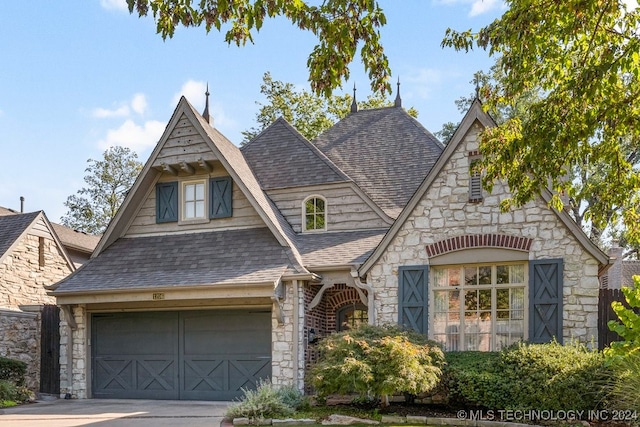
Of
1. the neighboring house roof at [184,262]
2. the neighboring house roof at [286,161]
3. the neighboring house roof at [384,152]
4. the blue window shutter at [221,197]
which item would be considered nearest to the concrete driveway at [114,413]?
the neighboring house roof at [184,262]

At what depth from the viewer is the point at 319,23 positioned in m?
6.45

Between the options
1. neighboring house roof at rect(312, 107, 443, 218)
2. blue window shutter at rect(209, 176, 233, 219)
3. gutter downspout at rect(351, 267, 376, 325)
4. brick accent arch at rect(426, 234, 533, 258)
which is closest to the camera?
brick accent arch at rect(426, 234, 533, 258)

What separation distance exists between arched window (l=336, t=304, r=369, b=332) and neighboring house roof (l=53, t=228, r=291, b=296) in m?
2.08

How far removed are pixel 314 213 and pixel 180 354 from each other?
182 inches

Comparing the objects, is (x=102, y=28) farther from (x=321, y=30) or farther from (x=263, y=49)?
(x=321, y=30)

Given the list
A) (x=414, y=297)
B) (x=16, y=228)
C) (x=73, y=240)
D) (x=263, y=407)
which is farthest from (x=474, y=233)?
(x=73, y=240)

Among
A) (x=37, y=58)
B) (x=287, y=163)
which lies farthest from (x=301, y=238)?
(x=37, y=58)

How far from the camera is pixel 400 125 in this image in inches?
733

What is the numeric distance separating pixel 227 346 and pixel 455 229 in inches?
225

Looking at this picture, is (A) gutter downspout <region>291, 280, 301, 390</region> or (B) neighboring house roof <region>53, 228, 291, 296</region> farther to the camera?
(B) neighboring house roof <region>53, 228, 291, 296</region>

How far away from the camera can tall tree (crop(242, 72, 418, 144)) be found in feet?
96.5

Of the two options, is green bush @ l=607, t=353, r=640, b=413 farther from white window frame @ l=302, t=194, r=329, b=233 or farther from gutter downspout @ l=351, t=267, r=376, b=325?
white window frame @ l=302, t=194, r=329, b=233

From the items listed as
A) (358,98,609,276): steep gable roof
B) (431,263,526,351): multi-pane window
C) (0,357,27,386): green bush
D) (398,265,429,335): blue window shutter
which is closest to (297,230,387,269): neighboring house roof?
(358,98,609,276): steep gable roof

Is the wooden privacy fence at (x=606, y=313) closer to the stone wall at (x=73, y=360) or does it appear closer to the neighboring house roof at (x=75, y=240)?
the stone wall at (x=73, y=360)
